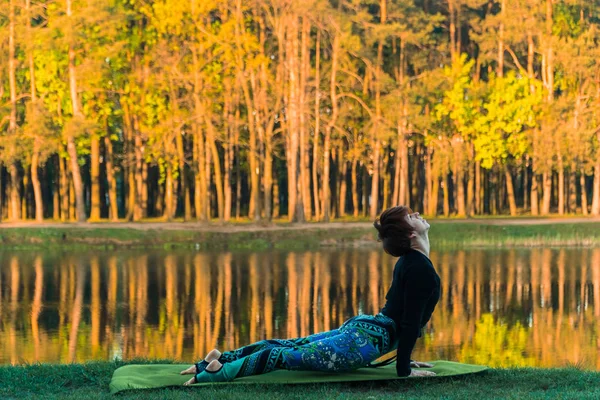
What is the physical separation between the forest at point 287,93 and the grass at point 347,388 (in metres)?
34.5

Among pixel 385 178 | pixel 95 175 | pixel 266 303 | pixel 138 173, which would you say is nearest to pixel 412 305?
pixel 266 303

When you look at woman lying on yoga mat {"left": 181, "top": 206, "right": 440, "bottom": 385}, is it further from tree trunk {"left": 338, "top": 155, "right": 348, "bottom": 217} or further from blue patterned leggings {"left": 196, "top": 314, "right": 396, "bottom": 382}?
tree trunk {"left": 338, "top": 155, "right": 348, "bottom": 217}

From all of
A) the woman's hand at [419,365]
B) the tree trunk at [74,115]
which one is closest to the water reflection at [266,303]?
the woman's hand at [419,365]

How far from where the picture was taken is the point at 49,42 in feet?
149

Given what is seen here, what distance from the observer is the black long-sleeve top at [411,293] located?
9773 mm

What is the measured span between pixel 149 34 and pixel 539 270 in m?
25.2

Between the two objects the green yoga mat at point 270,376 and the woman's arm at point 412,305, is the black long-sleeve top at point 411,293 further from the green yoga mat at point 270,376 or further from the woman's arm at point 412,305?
the green yoga mat at point 270,376

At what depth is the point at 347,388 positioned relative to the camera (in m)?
9.71

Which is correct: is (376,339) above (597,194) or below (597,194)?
below

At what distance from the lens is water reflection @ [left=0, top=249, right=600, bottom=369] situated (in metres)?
16.8

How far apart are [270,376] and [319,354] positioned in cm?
49

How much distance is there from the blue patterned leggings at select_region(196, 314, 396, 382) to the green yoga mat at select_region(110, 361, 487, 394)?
0.09m

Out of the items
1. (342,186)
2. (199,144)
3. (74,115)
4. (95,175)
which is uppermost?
(74,115)

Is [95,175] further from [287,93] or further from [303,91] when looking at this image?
[303,91]
